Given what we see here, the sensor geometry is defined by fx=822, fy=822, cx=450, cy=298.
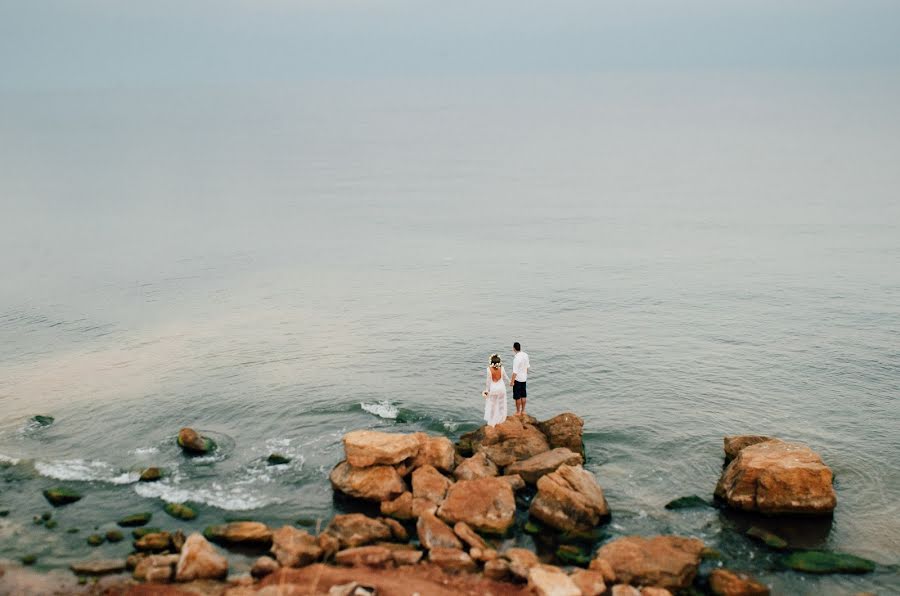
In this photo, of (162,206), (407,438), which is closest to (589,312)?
(407,438)

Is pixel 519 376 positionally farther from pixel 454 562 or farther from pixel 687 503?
pixel 454 562

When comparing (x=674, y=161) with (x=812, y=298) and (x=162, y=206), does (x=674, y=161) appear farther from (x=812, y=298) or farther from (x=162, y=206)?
(x=812, y=298)

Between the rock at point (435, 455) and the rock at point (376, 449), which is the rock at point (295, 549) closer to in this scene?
the rock at point (376, 449)

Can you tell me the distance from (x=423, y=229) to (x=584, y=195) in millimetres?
43410

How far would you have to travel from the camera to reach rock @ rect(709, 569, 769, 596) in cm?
2480

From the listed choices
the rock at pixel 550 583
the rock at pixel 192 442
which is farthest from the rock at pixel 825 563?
the rock at pixel 192 442

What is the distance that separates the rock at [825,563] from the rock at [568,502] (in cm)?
640

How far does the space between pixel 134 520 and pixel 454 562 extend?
40.3 ft

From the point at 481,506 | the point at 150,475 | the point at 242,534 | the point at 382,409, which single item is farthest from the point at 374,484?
the point at 382,409

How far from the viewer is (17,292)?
71438 millimetres

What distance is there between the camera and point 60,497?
105ft

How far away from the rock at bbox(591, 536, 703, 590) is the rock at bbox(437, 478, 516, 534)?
369 centimetres

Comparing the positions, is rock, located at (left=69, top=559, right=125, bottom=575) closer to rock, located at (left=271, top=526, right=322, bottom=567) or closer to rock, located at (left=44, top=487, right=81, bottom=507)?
rock, located at (left=271, top=526, right=322, bottom=567)

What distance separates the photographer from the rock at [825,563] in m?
26.7
